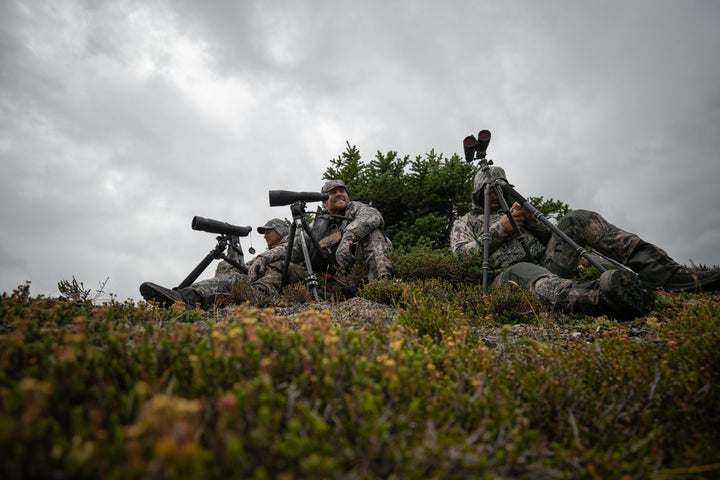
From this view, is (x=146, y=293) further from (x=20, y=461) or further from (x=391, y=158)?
(x=391, y=158)

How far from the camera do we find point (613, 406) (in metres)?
1.69

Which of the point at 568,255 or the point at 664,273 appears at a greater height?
the point at 568,255

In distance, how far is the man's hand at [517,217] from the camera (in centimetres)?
580

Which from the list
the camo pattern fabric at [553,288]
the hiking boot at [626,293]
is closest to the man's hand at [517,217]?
the camo pattern fabric at [553,288]

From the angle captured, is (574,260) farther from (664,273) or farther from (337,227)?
(337,227)

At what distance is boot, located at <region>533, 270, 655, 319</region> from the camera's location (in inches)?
141

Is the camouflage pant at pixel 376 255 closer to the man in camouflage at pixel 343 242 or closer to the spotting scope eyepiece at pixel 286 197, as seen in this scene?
the man in camouflage at pixel 343 242

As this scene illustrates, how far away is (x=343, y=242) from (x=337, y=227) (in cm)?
133

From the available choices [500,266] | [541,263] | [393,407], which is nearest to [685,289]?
[541,263]

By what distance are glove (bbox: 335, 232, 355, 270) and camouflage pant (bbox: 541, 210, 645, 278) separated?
11.3 feet

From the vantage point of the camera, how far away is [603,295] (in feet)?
12.2

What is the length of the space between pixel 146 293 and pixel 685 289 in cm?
722

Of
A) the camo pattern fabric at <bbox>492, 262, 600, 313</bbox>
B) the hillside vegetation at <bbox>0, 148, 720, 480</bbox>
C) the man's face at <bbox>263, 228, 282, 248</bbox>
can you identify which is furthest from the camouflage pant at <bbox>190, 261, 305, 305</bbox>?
the camo pattern fabric at <bbox>492, 262, 600, 313</bbox>

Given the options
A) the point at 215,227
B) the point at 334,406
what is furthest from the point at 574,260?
the point at 215,227
